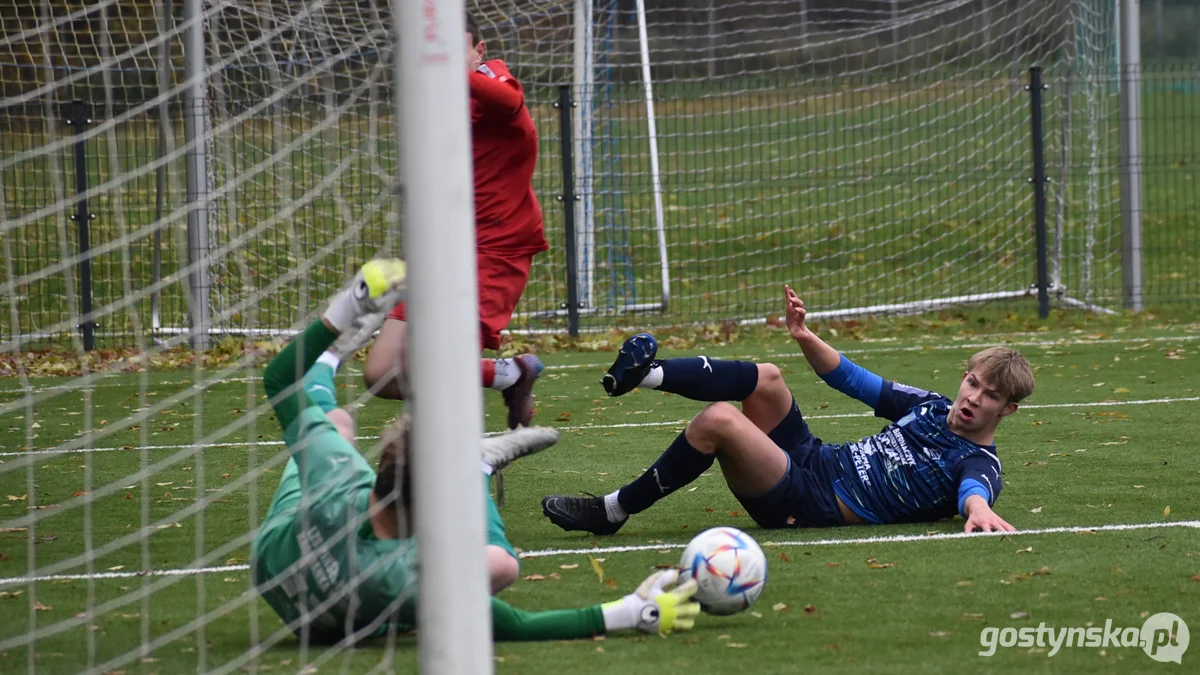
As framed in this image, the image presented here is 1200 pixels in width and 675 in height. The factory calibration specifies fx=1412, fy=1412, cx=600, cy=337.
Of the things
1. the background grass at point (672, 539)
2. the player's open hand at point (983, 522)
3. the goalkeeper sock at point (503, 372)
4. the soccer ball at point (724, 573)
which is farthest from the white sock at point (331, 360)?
the player's open hand at point (983, 522)

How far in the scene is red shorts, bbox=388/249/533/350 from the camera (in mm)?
6277

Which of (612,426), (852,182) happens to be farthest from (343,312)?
(852,182)

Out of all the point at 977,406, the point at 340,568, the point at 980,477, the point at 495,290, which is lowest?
the point at 980,477

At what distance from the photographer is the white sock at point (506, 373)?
19.5ft

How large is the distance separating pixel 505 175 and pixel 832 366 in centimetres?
177

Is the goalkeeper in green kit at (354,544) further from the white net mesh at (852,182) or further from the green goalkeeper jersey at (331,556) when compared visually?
the white net mesh at (852,182)

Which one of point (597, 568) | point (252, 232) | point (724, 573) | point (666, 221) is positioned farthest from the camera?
point (666, 221)

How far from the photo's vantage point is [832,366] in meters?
5.43

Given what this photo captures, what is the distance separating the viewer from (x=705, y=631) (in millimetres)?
4035

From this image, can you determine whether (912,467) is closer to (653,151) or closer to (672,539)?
(672,539)

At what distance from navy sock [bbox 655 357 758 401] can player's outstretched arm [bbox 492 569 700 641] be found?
4.45 ft

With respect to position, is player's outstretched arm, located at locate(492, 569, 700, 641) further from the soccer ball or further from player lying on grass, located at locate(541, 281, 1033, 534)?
player lying on grass, located at locate(541, 281, 1033, 534)

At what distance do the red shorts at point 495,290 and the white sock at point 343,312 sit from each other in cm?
233

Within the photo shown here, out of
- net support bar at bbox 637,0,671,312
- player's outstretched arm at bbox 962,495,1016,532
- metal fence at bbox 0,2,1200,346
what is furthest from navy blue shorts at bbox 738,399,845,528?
net support bar at bbox 637,0,671,312
